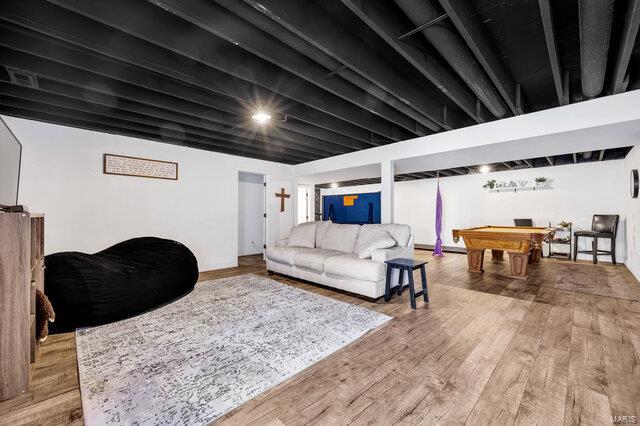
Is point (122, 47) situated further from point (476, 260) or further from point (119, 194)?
point (476, 260)

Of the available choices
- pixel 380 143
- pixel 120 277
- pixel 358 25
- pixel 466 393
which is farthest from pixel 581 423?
pixel 380 143

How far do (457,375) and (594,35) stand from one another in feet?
8.04

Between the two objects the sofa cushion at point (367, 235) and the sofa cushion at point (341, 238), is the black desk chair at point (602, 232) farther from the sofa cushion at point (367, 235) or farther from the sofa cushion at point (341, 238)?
the sofa cushion at point (341, 238)

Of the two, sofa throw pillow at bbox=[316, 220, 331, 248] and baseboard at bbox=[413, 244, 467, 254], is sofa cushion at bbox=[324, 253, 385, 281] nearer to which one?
sofa throw pillow at bbox=[316, 220, 331, 248]

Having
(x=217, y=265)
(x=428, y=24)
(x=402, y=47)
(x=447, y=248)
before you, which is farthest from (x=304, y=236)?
(x=447, y=248)

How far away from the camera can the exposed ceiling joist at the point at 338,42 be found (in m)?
1.69

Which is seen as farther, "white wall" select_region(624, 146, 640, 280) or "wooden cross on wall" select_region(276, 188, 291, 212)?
"wooden cross on wall" select_region(276, 188, 291, 212)

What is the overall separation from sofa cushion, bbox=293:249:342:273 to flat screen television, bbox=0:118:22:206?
310cm

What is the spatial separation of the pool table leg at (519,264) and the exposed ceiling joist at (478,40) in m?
2.84

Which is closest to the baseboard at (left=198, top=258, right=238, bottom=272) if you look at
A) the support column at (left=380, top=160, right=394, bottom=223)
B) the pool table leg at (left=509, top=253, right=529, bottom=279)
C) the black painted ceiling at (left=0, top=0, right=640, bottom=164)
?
the black painted ceiling at (left=0, top=0, right=640, bottom=164)

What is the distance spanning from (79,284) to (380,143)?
454 centimetres

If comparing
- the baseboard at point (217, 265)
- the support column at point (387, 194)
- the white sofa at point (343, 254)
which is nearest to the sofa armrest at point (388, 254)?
the white sofa at point (343, 254)

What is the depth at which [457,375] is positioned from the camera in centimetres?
175

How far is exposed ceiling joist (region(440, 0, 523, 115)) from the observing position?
165cm
